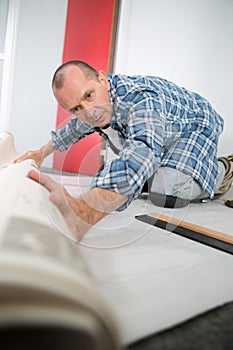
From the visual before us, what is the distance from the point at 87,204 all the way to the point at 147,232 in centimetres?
24

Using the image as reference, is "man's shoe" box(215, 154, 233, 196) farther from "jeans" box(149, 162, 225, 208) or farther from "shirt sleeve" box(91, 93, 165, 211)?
"shirt sleeve" box(91, 93, 165, 211)

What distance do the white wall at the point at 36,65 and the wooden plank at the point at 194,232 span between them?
1970 millimetres

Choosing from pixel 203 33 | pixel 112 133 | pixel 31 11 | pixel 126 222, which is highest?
pixel 31 11

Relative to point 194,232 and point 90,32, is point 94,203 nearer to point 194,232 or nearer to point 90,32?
point 194,232

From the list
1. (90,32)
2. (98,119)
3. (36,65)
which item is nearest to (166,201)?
(98,119)

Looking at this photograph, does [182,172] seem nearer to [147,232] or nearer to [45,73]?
[147,232]

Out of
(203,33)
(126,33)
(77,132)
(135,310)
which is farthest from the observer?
(126,33)

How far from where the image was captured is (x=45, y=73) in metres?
2.71

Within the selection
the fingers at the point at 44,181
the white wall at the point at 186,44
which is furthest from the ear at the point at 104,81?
the white wall at the point at 186,44

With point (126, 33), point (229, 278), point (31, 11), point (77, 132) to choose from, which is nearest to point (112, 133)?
point (77, 132)

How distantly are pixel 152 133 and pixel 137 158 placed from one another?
79 millimetres

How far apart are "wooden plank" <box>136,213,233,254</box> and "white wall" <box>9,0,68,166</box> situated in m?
1.97

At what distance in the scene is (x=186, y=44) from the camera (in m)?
1.86

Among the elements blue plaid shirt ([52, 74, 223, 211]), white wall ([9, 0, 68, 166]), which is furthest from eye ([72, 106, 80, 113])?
white wall ([9, 0, 68, 166])
